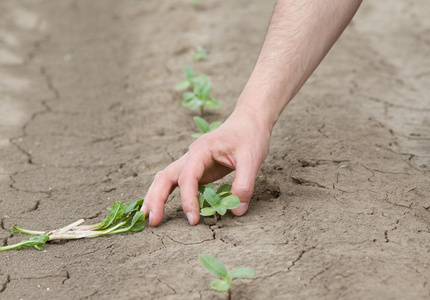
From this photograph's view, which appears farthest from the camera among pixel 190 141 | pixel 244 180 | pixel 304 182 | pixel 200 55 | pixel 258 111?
pixel 200 55

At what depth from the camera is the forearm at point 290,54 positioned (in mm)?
2159

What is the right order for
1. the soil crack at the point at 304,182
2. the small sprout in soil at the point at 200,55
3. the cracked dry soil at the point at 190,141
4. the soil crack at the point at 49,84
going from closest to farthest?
the cracked dry soil at the point at 190,141
the soil crack at the point at 304,182
the soil crack at the point at 49,84
the small sprout in soil at the point at 200,55

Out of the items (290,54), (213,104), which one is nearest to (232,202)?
(290,54)

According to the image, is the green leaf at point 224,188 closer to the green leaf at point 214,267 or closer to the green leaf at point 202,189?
the green leaf at point 202,189

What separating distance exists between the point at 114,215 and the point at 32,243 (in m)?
0.35

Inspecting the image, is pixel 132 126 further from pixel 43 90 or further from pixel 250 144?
pixel 250 144

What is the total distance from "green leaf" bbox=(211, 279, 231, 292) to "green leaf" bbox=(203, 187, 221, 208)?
0.41m

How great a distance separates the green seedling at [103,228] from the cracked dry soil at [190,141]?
0.04 m

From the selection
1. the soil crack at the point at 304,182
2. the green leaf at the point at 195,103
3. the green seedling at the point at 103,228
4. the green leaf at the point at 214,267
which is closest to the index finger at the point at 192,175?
the green seedling at the point at 103,228

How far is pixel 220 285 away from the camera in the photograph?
1.69m

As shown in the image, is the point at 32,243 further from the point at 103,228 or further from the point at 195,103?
the point at 195,103

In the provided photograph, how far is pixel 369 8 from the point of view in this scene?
16.5 feet

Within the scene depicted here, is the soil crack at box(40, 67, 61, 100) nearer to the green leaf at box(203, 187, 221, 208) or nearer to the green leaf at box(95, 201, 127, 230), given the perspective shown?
the green leaf at box(95, 201, 127, 230)

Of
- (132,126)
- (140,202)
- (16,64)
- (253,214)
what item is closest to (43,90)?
(16,64)
